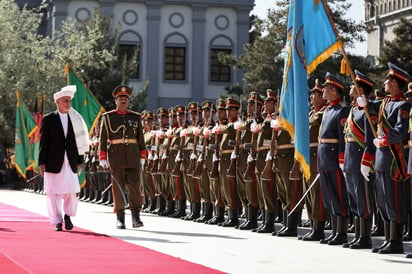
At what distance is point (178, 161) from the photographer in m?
20.5

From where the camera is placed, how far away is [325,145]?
14133 mm

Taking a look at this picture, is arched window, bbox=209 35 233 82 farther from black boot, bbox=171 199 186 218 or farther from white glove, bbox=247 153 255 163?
white glove, bbox=247 153 255 163

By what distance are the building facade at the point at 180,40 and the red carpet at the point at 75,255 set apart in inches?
1667

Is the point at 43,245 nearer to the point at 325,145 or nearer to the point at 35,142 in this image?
the point at 325,145

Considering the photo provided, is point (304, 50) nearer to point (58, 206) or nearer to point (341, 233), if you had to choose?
point (341, 233)

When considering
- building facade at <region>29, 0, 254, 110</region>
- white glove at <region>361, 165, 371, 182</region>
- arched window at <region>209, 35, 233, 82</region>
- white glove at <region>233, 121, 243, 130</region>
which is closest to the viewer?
Result: white glove at <region>361, 165, 371, 182</region>

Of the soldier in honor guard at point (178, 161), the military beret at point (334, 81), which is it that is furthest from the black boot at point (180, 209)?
the military beret at point (334, 81)

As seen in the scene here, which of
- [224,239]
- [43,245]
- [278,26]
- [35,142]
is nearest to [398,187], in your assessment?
[224,239]

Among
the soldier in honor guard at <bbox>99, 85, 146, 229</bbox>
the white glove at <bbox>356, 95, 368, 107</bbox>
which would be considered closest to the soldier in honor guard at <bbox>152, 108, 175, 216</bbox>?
the soldier in honor guard at <bbox>99, 85, 146, 229</bbox>

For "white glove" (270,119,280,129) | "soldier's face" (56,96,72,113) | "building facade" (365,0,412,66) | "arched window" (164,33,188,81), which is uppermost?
"building facade" (365,0,412,66)

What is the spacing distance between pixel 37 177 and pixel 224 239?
79.5 feet

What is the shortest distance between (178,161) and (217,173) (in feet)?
7.13

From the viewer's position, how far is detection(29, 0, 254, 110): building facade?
58094 millimetres

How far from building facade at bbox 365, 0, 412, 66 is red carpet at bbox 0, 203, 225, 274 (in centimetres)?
4430
